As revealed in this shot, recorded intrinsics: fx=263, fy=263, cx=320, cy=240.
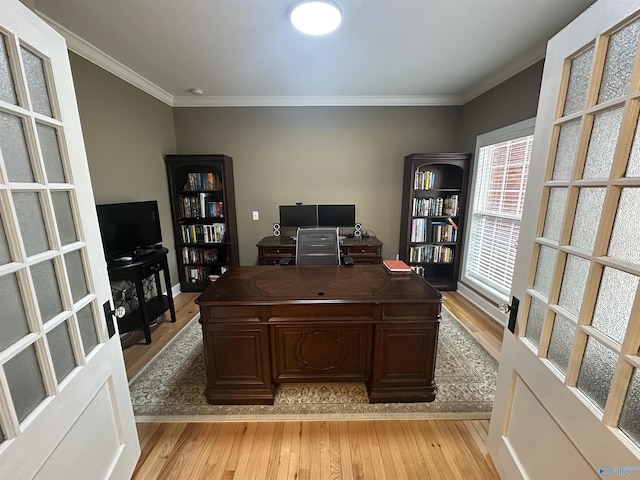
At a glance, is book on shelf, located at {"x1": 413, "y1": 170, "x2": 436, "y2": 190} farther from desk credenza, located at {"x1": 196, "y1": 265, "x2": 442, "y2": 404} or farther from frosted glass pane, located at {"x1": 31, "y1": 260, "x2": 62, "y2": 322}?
frosted glass pane, located at {"x1": 31, "y1": 260, "x2": 62, "y2": 322}

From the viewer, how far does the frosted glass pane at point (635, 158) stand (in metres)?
0.69

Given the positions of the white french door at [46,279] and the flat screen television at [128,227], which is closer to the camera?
the white french door at [46,279]

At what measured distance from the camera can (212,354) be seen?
5.54ft

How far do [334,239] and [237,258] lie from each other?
1699 mm

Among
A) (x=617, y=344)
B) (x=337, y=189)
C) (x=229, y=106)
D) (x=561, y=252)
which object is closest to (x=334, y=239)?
(x=337, y=189)

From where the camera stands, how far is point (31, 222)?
2.69 feet

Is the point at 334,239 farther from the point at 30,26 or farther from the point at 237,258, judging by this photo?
the point at 30,26

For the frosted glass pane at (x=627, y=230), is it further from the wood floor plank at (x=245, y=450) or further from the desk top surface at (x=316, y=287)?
the wood floor plank at (x=245, y=450)

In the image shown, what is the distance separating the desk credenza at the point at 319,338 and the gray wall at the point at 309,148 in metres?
2.13

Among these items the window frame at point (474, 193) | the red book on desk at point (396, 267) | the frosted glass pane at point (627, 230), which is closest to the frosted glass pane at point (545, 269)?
the frosted glass pane at point (627, 230)

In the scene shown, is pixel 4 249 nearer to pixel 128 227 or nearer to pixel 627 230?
pixel 627 230

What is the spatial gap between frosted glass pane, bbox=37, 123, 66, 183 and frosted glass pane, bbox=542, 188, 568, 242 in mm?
1787

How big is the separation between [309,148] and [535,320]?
3219mm

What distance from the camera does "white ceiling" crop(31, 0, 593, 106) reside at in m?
1.74
